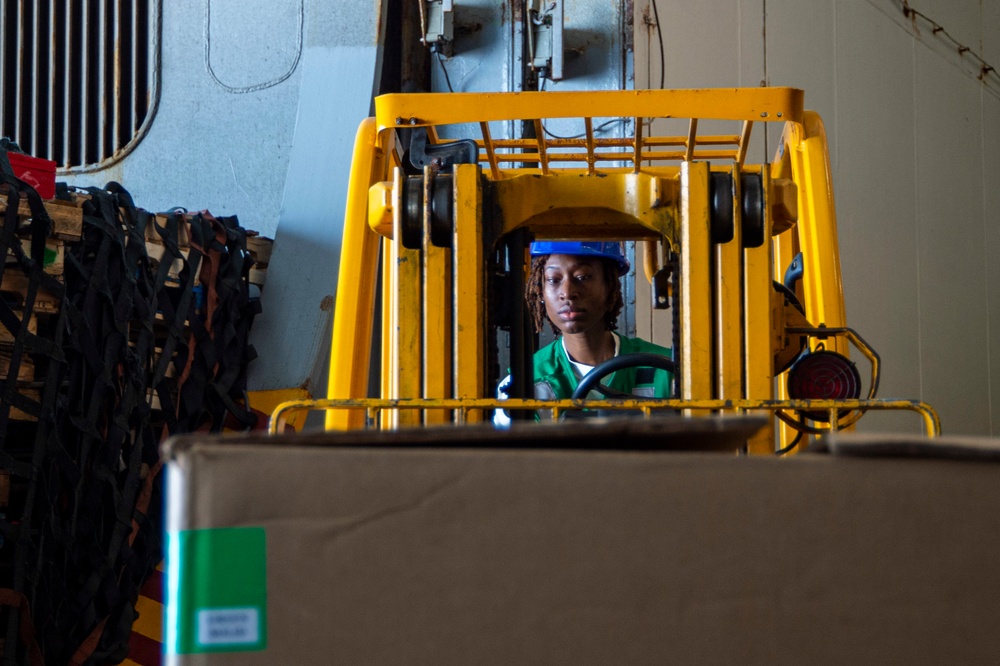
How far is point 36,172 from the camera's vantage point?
455 centimetres

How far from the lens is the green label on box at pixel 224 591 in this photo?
0.86 m

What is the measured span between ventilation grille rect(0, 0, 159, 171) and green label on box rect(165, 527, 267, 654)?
654 centimetres

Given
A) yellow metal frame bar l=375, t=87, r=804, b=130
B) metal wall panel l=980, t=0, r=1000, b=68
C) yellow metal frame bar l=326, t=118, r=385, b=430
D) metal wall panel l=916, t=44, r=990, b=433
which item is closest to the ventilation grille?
yellow metal frame bar l=326, t=118, r=385, b=430

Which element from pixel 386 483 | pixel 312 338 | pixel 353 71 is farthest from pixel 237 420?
pixel 386 483

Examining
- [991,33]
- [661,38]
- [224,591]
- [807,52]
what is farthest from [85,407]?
[991,33]

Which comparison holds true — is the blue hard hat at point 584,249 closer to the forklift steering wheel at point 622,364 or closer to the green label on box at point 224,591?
the forklift steering wheel at point 622,364

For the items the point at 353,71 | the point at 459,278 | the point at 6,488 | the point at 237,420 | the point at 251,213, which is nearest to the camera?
the point at 459,278

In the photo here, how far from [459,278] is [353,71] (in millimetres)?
3944

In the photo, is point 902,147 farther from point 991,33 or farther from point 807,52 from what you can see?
point 991,33

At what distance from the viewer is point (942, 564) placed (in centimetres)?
88

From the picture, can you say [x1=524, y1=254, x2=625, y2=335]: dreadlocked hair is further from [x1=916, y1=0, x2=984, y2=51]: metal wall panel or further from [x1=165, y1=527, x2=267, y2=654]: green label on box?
[x1=916, y1=0, x2=984, y2=51]: metal wall panel

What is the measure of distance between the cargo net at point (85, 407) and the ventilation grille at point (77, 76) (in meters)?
2.17

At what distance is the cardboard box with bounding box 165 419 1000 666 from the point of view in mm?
860

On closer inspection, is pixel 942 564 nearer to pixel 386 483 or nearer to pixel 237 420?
pixel 386 483
